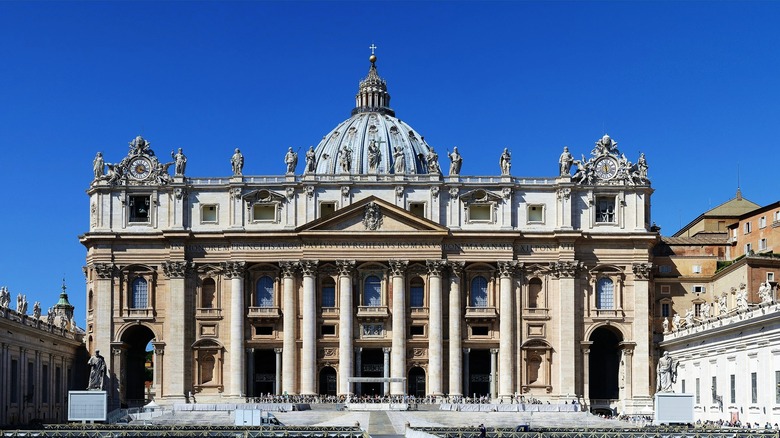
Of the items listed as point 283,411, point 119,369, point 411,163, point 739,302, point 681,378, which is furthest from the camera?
point 411,163

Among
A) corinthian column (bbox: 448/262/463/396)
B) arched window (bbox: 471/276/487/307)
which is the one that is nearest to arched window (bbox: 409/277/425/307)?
corinthian column (bbox: 448/262/463/396)

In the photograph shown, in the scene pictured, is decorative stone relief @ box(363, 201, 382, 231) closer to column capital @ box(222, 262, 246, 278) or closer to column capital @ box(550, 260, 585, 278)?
column capital @ box(222, 262, 246, 278)

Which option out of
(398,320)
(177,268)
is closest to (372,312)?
(398,320)

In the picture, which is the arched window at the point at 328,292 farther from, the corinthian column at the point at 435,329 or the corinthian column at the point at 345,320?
the corinthian column at the point at 435,329

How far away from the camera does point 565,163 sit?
12225cm

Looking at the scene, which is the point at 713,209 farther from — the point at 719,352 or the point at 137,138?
the point at 137,138

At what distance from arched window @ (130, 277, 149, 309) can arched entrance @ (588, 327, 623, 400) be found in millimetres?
41505

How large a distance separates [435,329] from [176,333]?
23164 millimetres

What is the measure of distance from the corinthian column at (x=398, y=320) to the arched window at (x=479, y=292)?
6594 millimetres

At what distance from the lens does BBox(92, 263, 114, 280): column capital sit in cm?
12088

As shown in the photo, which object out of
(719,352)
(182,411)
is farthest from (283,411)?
(719,352)

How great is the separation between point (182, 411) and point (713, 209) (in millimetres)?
65143

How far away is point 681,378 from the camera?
113 m

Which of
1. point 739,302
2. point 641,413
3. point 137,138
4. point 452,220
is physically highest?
point 137,138
